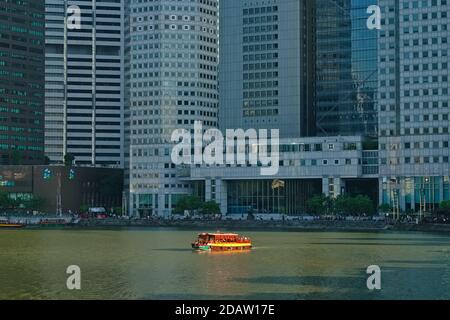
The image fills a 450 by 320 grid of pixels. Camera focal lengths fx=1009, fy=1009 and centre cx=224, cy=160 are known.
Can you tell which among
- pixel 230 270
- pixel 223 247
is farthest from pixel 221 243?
pixel 230 270

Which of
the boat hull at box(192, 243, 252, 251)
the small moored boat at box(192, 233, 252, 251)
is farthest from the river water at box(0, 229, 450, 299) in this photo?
the small moored boat at box(192, 233, 252, 251)

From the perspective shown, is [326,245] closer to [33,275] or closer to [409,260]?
[409,260]

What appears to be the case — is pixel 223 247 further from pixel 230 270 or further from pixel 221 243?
pixel 230 270

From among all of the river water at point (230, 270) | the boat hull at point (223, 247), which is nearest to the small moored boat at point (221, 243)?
the boat hull at point (223, 247)

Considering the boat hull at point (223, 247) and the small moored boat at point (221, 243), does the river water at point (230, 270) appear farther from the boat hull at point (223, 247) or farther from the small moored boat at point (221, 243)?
the small moored boat at point (221, 243)
